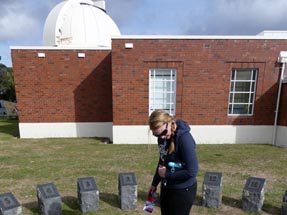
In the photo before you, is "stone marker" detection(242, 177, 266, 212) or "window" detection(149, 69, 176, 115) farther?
"window" detection(149, 69, 176, 115)

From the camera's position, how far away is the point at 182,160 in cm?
188

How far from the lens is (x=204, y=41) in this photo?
7863 millimetres

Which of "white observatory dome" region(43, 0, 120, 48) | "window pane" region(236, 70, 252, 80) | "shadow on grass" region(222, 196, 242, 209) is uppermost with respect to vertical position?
"white observatory dome" region(43, 0, 120, 48)

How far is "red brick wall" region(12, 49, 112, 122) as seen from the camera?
9.20 meters

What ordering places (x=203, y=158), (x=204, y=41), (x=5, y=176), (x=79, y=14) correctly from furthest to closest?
(x=79, y=14) → (x=204, y=41) → (x=203, y=158) → (x=5, y=176)

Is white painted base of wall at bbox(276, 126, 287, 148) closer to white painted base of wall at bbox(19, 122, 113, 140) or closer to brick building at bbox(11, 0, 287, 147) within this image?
brick building at bbox(11, 0, 287, 147)

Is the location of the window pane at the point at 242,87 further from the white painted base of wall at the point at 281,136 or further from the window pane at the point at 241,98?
the white painted base of wall at the point at 281,136

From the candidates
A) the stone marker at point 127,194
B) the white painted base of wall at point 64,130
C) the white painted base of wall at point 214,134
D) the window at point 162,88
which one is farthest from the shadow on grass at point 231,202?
the white painted base of wall at point 64,130

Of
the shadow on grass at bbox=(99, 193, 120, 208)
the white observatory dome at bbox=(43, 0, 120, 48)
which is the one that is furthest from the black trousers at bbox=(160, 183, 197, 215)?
the white observatory dome at bbox=(43, 0, 120, 48)

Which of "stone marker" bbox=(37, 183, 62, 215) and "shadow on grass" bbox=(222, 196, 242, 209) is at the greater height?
"stone marker" bbox=(37, 183, 62, 215)

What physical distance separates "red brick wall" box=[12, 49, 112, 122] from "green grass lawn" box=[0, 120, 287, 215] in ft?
4.05

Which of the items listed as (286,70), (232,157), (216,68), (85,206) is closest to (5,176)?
(85,206)

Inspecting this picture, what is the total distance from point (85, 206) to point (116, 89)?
5184 millimetres

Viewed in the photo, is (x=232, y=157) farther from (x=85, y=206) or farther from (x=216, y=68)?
(x=85, y=206)
